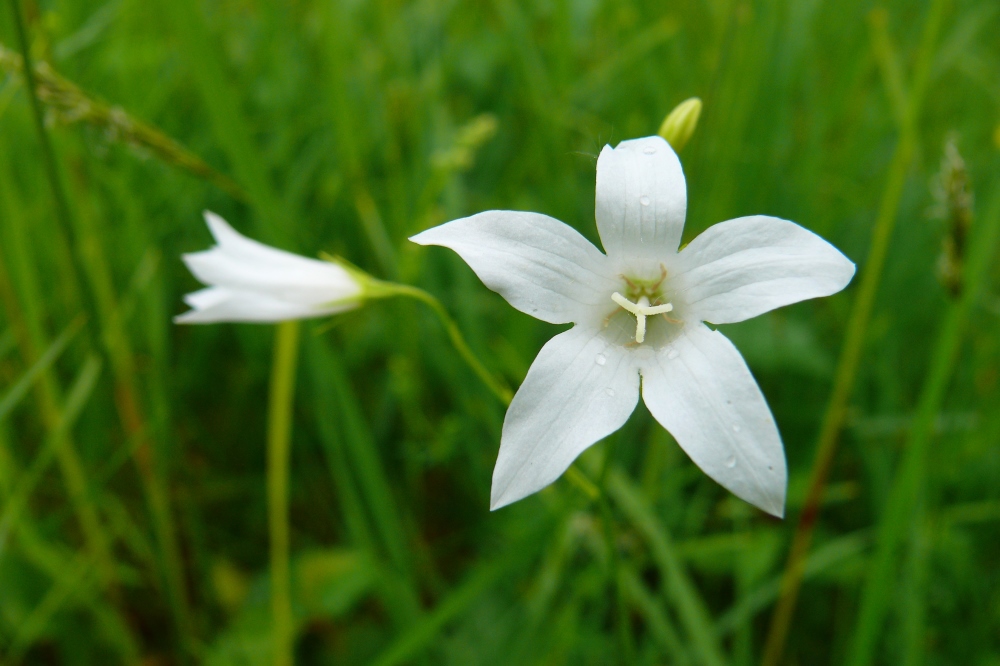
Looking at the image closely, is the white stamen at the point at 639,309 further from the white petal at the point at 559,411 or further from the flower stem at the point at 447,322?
the flower stem at the point at 447,322

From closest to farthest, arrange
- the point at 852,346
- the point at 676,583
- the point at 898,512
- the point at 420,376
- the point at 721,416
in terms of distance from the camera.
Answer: the point at 721,416, the point at 898,512, the point at 676,583, the point at 852,346, the point at 420,376

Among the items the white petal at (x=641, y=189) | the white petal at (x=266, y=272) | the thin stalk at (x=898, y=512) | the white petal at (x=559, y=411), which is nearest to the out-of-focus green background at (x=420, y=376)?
the thin stalk at (x=898, y=512)

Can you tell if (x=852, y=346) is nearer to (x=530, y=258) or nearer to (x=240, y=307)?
(x=530, y=258)

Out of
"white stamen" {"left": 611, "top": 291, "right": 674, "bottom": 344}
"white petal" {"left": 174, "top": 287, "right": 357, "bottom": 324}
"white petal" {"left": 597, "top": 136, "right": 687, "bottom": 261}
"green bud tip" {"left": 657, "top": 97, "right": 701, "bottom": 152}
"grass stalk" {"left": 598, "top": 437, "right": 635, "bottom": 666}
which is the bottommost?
"grass stalk" {"left": 598, "top": 437, "right": 635, "bottom": 666}

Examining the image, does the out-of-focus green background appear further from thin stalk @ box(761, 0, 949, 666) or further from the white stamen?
the white stamen

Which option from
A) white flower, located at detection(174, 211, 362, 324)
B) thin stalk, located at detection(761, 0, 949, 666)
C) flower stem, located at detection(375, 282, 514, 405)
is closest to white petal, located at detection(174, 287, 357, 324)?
white flower, located at detection(174, 211, 362, 324)

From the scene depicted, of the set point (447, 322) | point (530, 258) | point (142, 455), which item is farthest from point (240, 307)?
point (142, 455)
